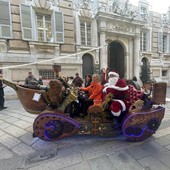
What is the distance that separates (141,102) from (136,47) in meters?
10.2

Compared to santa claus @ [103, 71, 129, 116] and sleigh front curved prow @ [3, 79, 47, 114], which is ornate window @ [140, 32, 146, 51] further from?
sleigh front curved prow @ [3, 79, 47, 114]

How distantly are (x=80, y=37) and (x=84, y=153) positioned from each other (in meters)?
8.72

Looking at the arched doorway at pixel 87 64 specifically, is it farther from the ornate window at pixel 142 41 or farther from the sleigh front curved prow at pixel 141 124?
Answer: the sleigh front curved prow at pixel 141 124

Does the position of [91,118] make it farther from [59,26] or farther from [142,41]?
[142,41]

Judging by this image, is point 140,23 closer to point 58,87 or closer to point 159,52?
point 159,52

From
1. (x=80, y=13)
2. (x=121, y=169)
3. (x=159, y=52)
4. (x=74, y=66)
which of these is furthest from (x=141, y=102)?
(x=159, y=52)

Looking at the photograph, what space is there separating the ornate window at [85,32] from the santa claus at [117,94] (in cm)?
817

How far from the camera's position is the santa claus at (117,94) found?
267 centimetres

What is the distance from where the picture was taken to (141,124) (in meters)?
2.76

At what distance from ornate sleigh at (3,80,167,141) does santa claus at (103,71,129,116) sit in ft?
0.40

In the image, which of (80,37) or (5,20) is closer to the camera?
(5,20)

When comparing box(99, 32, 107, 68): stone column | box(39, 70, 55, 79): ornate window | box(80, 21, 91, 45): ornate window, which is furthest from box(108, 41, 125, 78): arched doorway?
box(39, 70, 55, 79): ornate window

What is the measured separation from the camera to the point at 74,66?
9.74m

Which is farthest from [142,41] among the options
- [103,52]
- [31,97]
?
[31,97]
